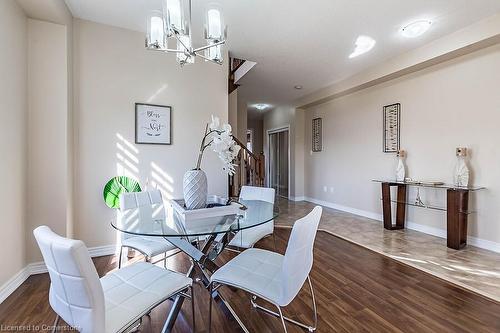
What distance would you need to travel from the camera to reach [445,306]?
73.2 inches

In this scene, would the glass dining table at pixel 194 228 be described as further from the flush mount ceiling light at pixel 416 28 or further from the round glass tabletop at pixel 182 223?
the flush mount ceiling light at pixel 416 28

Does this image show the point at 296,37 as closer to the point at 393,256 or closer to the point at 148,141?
the point at 148,141

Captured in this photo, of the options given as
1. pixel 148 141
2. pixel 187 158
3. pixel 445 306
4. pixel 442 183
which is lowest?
pixel 445 306

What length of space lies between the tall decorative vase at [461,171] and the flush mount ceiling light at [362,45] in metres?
1.77

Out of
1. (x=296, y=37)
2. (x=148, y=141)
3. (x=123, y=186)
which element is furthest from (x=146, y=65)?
(x=296, y=37)

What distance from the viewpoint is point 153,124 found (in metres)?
3.03

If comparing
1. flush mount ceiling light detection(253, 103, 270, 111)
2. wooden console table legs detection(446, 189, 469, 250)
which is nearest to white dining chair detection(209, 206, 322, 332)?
wooden console table legs detection(446, 189, 469, 250)

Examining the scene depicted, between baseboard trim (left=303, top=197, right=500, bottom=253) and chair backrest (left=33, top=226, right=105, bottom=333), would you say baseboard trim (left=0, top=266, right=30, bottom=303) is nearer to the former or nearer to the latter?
chair backrest (left=33, top=226, right=105, bottom=333)

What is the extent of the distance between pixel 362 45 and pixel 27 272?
462 cm

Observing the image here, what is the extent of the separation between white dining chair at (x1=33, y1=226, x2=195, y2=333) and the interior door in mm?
6128

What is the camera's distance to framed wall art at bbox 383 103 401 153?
13.3 ft

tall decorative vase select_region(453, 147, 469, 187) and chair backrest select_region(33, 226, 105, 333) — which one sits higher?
tall decorative vase select_region(453, 147, 469, 187)

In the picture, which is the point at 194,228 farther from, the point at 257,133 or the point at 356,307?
the point at 257,133

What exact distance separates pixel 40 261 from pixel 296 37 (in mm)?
3764
